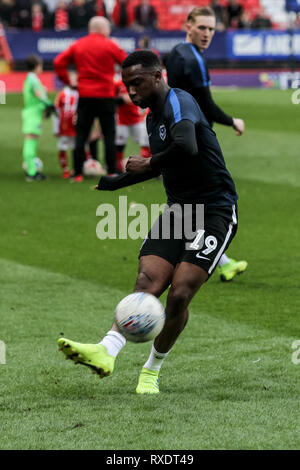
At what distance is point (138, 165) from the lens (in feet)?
18.7

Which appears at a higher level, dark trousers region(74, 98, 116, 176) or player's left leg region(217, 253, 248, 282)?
player's left leg region(217, 253, 248, 282)

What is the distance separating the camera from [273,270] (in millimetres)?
9750

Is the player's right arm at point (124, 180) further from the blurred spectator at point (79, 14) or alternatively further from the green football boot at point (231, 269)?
the blurred spectator at point (79, 14)

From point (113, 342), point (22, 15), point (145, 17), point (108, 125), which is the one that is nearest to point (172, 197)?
point (113, 342)

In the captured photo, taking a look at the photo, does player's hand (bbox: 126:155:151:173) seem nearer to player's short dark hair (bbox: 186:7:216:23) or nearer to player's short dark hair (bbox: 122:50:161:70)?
player's short dark hair (bbox: 122:50:161:70)

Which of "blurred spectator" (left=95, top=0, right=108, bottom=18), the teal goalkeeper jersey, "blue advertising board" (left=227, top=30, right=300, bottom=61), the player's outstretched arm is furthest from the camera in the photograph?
"blue advertising board" (left=227, top=30, right=300, bottom=61)

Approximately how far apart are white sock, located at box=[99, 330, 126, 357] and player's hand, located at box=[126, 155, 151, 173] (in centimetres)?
96

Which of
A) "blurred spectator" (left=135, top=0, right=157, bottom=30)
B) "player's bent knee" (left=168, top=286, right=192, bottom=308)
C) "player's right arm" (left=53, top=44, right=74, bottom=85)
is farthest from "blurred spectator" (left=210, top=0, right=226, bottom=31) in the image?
"player's bent knee" (left=168, top=286, right=192, bottom=308)

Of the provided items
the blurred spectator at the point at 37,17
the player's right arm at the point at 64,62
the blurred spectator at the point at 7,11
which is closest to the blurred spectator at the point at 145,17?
the blurred spectator at the point at 37,17

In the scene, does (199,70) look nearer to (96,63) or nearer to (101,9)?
(96,63)

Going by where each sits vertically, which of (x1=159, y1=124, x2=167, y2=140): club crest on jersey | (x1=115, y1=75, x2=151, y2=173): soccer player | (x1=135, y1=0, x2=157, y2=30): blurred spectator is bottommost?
(x1=135, y1=0, x2=157, y2=30): blurred spectator

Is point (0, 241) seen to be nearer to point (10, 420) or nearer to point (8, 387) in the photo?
point (8, 387)

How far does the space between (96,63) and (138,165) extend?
32.9 feet

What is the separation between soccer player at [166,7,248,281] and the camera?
9281 millimetres
